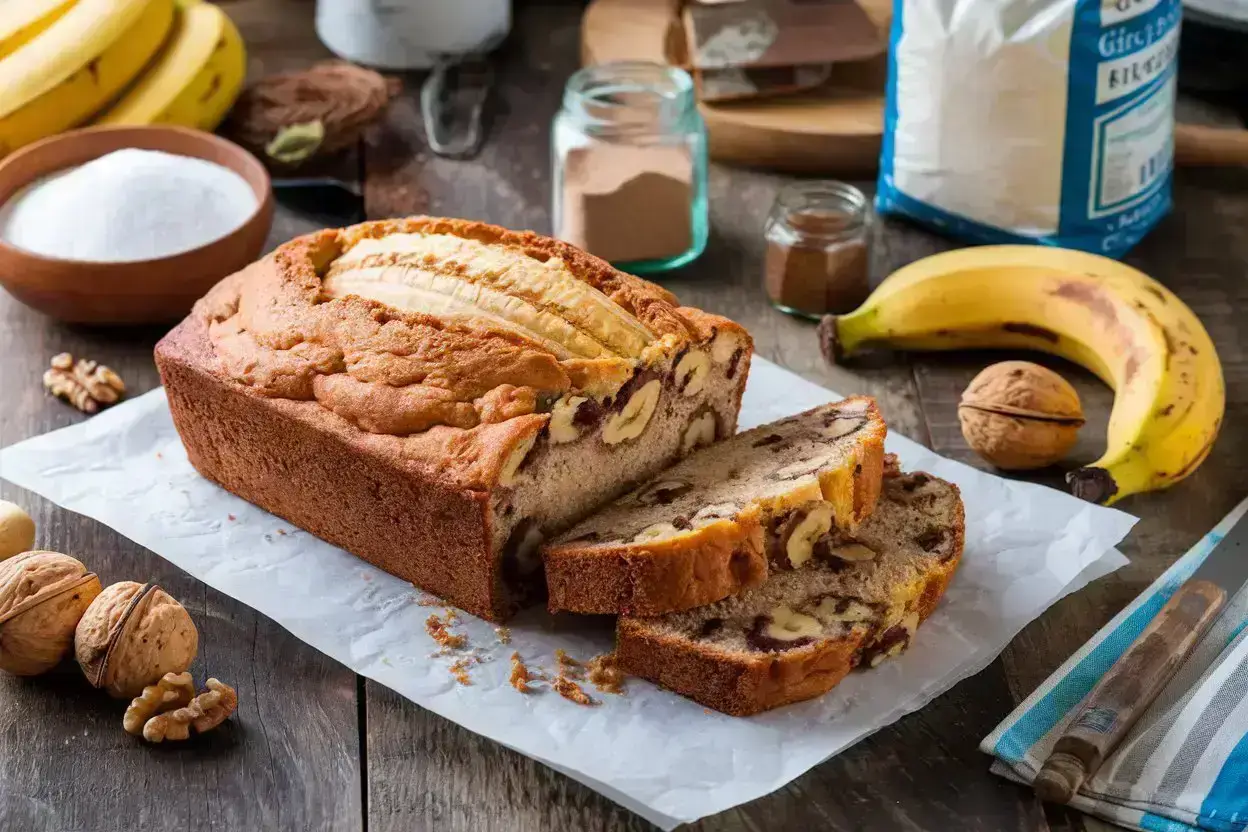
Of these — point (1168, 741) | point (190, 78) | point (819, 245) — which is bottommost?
point (1168, 741)

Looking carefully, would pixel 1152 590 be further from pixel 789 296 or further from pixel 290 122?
pixel 290 122

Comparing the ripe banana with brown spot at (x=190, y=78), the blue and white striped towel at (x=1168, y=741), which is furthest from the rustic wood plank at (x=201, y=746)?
the ripe banana with brown spot at (x=190, y=78)

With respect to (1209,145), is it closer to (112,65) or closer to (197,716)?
(112,65)

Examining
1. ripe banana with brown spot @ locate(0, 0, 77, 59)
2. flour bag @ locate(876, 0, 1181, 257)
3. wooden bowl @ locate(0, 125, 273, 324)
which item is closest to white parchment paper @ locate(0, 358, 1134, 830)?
wooden bowl @ locate(0, 125, 273, 324)

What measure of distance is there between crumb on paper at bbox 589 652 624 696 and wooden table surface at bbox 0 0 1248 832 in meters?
0.17

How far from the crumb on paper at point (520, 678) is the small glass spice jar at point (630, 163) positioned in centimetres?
132

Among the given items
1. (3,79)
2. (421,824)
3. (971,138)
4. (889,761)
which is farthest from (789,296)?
(3,79)

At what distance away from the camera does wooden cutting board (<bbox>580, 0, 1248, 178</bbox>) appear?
3789 millimetres

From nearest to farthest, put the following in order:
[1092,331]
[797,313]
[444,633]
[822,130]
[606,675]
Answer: [606,675] < [444,633] < [1092,331] < [797,313] < [822,130]

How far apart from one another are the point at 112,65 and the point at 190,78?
7.1 inches

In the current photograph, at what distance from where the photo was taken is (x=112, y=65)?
3.58 metres

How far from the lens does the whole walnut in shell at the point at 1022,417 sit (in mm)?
2764

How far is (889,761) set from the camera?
217cm

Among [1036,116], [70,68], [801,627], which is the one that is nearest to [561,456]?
[801,627]
